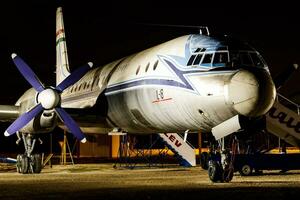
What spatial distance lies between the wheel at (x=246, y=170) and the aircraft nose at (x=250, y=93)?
7.31m

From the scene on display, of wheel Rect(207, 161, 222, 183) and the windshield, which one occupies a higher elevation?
the windshield

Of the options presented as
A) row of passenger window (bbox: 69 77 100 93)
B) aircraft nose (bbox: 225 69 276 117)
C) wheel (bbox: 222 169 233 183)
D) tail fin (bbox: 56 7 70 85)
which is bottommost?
wheel (bbox: 222 169 233 183)

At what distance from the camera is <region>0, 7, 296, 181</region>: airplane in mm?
14602

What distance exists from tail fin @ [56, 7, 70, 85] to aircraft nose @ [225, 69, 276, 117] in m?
17.2

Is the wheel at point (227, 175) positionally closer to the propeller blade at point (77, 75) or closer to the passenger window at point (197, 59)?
the passenger window at point (197, 59)

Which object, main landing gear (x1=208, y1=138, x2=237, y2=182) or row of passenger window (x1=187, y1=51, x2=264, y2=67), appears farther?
main landing gear (x1=208, y1=138, x2=237, y2=182)

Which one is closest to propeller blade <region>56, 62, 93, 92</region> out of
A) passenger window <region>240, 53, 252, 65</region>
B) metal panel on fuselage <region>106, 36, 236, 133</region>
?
metal panel on fuselage <region>106, 36, 236, 133</region>

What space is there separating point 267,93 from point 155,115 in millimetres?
4919

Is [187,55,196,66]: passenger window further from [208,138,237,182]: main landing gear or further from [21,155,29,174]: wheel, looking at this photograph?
[21,155,29,174]: wheel

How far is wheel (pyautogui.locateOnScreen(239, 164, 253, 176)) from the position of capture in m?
21.5

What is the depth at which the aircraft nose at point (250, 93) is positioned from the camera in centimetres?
1406

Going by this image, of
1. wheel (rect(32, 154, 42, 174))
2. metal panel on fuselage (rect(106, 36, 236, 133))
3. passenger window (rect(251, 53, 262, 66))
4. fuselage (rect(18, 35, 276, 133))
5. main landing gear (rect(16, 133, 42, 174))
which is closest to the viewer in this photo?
fuselage (rect(18, 35, 276, 133))

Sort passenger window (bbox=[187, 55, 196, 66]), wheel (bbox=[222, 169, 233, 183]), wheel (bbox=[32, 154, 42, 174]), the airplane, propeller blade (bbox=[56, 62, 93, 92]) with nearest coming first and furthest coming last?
1. the airplane
2. passenger window (bbox=[187, 55, 196, 66])
3. wheel (bbox=[222, 169, 233, 183])
4. propeller blade (bbox=[56, 62, 93, 92])
5. wheel (bbox=[32, 154, 42, 174])

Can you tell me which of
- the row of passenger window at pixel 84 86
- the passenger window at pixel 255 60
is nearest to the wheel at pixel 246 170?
the passenger window at pixel 255 60
